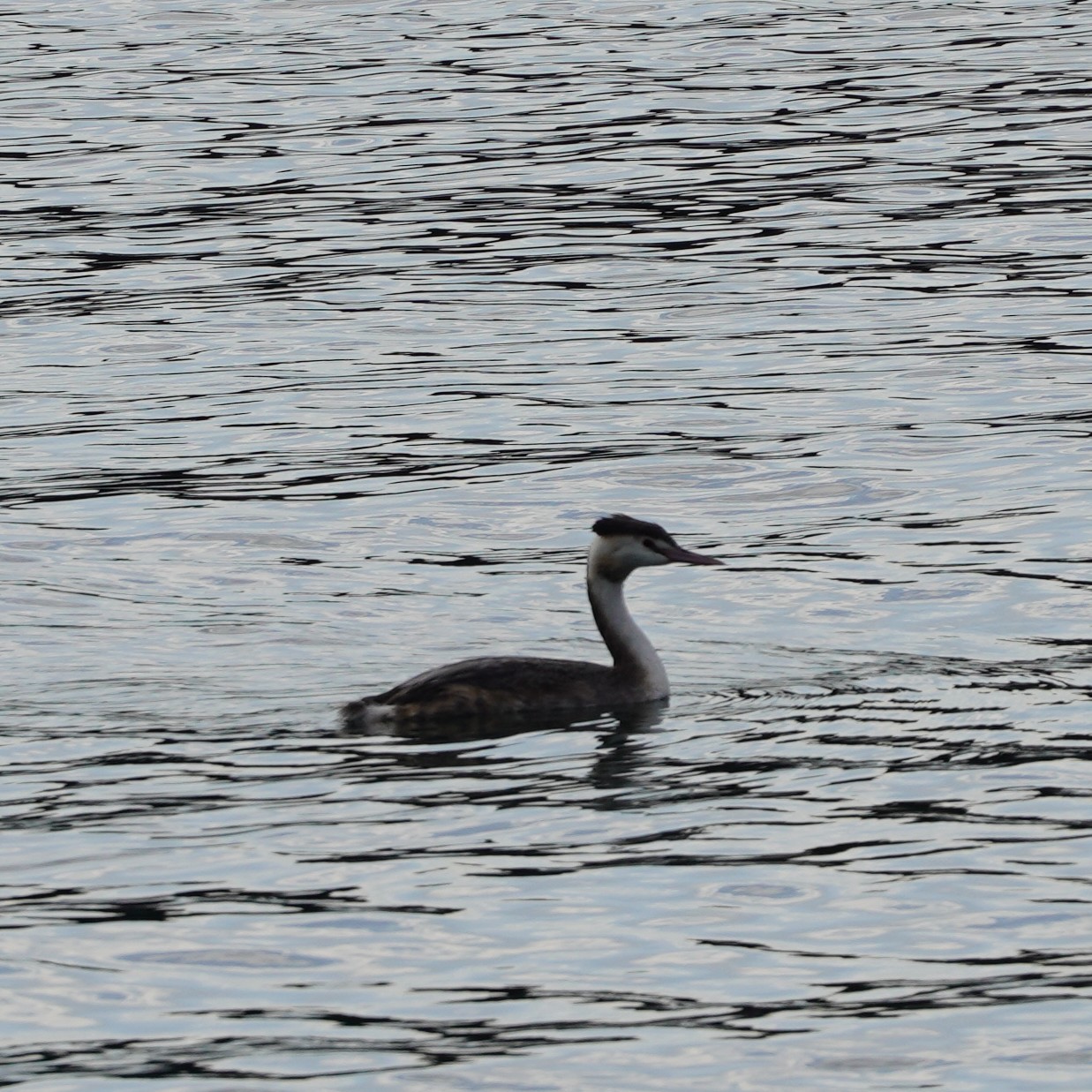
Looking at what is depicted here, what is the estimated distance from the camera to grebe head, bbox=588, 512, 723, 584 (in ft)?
47.1

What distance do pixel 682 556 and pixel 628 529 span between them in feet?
1.08

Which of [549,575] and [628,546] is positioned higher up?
[628,546]

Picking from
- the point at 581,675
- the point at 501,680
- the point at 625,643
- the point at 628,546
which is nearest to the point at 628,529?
the point at 628,546

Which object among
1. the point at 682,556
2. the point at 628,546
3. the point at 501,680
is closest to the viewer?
the point at 501,680

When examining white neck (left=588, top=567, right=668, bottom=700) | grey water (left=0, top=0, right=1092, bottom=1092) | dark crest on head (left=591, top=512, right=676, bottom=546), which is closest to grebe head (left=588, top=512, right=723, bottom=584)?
dark crest on head (left=591, top=512, right=676, bottom=546)

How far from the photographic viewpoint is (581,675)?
543 inches

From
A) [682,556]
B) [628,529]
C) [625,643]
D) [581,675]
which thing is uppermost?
[628,529]

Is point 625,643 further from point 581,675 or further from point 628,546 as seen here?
point 628,546

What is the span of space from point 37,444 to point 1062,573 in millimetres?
7686

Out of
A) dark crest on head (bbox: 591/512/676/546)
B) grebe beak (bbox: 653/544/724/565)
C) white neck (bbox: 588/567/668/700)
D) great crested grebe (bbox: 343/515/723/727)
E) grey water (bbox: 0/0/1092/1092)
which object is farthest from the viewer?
dark crest on head (bbox: 591/512/676/546)

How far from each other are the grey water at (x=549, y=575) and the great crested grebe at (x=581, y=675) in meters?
0.17

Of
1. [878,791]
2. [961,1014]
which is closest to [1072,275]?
[878,791]

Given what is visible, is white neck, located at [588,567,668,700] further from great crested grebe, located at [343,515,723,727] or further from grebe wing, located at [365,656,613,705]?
Answer: grebe wing, located at [365,656,613,705]

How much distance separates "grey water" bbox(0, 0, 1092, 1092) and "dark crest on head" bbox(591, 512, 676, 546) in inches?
29.5
